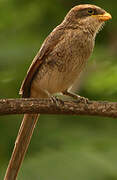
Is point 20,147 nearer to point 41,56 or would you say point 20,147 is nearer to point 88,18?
point 41,56

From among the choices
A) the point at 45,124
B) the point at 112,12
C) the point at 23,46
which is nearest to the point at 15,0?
the point at 23,46

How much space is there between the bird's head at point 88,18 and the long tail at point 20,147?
137 cm

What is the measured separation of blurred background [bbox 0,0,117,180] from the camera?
19.8 ft

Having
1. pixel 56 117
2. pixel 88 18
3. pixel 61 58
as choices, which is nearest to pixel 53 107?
pixel 61 58

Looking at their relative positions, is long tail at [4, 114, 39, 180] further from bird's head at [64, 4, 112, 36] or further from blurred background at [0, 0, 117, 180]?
bird's head at [64, 4, 112, 36]

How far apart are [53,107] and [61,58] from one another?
3.49ft

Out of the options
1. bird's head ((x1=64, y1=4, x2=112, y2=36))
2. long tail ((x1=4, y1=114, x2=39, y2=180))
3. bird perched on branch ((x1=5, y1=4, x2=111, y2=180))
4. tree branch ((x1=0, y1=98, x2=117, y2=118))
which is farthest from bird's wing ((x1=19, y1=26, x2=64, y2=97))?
tree branch ((x1=0, y1=98, x2=117, y2=118))

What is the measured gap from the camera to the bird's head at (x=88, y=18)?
6434mm

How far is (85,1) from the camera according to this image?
25.4 ft

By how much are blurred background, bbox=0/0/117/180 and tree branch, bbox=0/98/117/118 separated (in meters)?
A: 0.83

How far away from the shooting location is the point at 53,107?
535 centimetres

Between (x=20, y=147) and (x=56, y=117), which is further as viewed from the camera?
(x=56, y=117)

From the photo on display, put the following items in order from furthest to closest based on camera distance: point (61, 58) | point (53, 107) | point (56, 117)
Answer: point (56, 117), point (61, 58), point (53, 107)

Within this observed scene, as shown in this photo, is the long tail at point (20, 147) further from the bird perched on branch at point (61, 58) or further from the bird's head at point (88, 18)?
the bird's head at point (88, 18)
